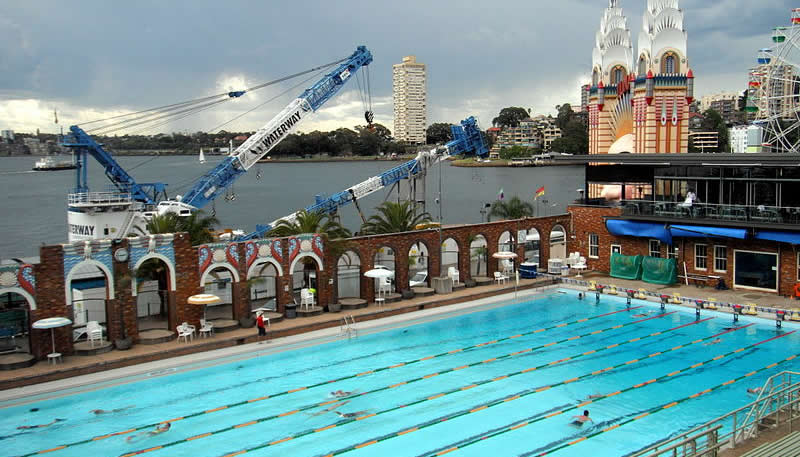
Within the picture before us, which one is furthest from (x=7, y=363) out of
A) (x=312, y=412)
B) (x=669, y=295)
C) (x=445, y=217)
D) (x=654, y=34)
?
(x=445, y=217)

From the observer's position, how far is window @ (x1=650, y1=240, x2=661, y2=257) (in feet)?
122

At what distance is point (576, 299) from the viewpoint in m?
35.5

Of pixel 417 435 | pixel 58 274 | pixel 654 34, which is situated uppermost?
pixel 654 34

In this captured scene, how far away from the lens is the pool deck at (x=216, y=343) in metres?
23.5

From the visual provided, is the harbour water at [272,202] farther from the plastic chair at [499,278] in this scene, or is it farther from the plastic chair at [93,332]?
the plastic chair at [93,332]

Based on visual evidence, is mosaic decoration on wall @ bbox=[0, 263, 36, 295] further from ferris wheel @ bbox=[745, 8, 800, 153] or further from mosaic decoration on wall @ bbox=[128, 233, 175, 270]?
ferris wheel @ bbox=[745, 8, 800, 153]

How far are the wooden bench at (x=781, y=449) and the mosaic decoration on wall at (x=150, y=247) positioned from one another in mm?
20562

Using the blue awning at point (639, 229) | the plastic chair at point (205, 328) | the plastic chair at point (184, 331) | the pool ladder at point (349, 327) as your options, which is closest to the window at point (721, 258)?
the blue awning at point (639, 229)

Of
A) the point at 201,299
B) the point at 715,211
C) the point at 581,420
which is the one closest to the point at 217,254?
the point at 201,299

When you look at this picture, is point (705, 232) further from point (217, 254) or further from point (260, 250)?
point (217, 254)

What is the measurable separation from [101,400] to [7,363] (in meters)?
3.95

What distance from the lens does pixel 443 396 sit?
881 inches

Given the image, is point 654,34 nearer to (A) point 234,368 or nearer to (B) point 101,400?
(A) point 234,368

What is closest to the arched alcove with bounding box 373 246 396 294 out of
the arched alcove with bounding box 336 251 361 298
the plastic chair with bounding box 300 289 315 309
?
the arched alcove with bounding box 336 251 361 298
